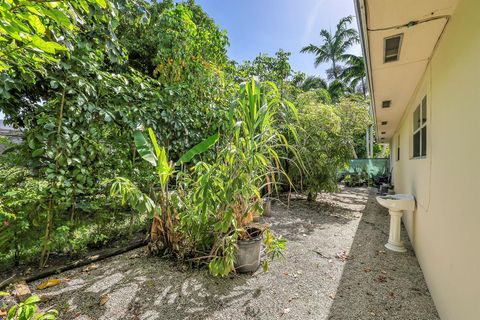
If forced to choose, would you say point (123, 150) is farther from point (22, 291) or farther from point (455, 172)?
point (455, 172)

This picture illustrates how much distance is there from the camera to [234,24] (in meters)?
6.69

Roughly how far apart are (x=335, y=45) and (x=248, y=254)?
67.5 feet

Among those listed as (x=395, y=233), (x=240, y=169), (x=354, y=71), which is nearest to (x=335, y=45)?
(x=354, y=71)

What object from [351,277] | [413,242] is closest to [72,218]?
[351,277]

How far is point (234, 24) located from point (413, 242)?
23.8 ft

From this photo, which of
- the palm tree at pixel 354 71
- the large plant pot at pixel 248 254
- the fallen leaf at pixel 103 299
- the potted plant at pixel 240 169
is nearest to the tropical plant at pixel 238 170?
the potted plant at pixel 240 169

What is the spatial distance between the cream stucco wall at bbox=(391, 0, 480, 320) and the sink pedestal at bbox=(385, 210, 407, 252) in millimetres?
750

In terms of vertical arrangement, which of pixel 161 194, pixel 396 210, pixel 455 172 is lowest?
pixel 396 210

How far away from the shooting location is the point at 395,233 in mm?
3777

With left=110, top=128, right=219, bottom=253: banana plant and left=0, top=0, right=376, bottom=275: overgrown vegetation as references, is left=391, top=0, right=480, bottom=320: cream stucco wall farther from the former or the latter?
left=110, top=128, right=219, bottom=253: banana plant

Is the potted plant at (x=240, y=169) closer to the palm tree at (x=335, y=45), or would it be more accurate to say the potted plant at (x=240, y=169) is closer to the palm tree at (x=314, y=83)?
the palm tree at (x=314, y=83)

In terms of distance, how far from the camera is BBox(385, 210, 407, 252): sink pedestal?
144 inches

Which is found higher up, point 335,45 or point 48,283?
point 335,45

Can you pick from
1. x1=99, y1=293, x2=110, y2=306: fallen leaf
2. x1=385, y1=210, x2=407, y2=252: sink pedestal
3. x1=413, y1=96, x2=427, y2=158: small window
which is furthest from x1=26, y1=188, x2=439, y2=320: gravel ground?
x1=413, y1=96, x2=427, y2=158: small window
